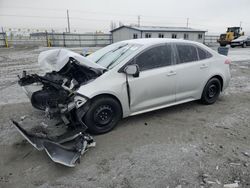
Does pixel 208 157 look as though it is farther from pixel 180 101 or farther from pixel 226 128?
pixel 180 101

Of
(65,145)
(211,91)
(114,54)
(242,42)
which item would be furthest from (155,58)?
(242,42)

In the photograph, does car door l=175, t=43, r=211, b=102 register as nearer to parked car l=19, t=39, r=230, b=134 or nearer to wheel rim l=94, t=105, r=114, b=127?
parked car l=19, t=39, r=230, b=134

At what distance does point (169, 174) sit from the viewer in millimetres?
2498

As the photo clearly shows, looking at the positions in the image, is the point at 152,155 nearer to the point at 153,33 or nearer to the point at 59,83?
the point at 59,83

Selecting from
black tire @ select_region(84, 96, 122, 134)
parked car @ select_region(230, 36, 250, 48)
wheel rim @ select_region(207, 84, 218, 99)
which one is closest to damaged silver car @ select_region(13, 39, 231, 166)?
black tire @ select_region(84, 96, 122, 134)

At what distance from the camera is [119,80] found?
3402mm

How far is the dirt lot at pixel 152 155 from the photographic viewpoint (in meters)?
2.41

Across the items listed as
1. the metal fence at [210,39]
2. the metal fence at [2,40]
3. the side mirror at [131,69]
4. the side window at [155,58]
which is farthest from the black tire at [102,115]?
the metal fence at [210,39]

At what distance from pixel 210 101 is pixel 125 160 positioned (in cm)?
299

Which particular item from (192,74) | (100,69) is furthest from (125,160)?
(192,74)

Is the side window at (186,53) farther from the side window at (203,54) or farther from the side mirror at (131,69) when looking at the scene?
the side mirror at (131,69)

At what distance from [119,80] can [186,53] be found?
177 centimetres

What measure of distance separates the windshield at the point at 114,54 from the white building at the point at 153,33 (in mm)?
25230

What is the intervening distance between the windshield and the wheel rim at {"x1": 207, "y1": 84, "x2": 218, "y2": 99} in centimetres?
217
